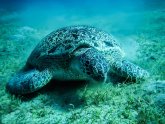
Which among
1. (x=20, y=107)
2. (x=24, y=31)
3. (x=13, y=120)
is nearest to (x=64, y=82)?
(x=20, y=107)

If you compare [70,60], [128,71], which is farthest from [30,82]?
[128,71]

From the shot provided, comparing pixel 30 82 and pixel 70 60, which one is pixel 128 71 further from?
pixel 30 82

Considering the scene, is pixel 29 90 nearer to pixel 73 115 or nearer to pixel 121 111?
pixel 73 115

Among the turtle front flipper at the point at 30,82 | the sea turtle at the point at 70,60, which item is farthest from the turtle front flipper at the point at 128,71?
the turtle front flipper at the point at 30,82

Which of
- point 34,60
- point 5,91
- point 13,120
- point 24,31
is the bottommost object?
point 13,120

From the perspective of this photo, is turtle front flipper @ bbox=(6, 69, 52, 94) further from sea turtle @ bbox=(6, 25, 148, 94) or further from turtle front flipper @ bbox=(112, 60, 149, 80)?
turtle front flipper @ bbox=(112, 60, 149, 80)

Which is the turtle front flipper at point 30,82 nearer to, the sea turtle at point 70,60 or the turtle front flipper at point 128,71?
the sea turtle at point 70,60

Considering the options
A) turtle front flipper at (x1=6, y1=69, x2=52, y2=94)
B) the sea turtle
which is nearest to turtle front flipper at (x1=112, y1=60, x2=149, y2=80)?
the sea turtle
